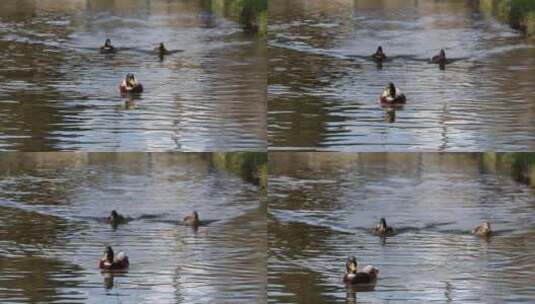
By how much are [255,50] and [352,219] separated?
9379mm

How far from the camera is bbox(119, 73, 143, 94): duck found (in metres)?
44.8

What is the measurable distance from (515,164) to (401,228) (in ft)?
8.35

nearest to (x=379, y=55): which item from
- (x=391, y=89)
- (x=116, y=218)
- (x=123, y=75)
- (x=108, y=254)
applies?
(x=391, y=89)

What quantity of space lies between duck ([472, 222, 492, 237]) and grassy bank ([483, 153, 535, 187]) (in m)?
1.11

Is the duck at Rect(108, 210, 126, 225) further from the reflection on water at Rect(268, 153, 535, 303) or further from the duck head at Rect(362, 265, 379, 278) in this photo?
the duck head at Rect(362, 265, 379, 278)

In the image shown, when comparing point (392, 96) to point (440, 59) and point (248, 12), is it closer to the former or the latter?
point (440, 59)

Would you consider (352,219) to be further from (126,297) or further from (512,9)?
(512,9)

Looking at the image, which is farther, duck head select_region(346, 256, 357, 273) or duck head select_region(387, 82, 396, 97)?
duck head select_region(387, 82, 396, 97)

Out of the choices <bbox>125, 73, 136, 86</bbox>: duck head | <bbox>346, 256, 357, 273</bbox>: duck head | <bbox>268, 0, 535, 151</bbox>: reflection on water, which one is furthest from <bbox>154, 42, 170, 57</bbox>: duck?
<bbox>346, 256, 357, 273</bbox>: duck head

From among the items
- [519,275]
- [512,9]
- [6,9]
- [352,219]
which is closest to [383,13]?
[512,9]

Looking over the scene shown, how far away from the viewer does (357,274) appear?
36906 mm

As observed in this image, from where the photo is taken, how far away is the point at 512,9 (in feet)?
165

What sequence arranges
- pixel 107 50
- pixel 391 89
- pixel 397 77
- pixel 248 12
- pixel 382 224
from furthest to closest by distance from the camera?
pixel 107 50 → pixel 248 12 → pixel 397 77 → pixel 391 89 → pixel 382 224

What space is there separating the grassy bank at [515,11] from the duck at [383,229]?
9.67m
